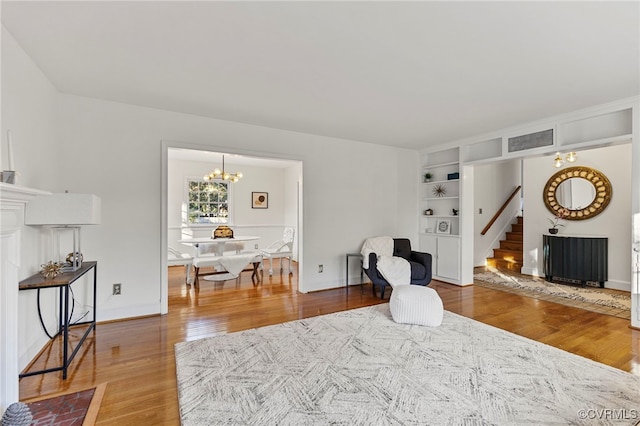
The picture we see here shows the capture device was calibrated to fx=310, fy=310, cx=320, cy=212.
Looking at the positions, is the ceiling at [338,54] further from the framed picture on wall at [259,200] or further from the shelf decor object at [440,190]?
the framed picture on wall at [259,200]

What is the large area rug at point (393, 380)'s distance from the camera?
1794 millimetres

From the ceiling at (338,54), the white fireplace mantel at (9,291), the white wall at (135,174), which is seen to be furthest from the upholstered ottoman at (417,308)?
the white fireplace mantel at (9,291)

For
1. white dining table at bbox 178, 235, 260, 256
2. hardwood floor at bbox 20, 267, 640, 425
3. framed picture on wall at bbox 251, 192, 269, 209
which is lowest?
hardwood floor at bbox 20, 267, 640, 425

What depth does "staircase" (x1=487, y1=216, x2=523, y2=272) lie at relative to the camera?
652cm

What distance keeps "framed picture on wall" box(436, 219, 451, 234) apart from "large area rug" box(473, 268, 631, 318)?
993 millimetres

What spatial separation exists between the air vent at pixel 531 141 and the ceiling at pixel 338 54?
12.7 inches

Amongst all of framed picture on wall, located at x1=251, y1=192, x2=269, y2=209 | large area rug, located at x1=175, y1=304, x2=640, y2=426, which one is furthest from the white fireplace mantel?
framed picture on wall, located at x1=251, y1=192, x2=269, y2=209

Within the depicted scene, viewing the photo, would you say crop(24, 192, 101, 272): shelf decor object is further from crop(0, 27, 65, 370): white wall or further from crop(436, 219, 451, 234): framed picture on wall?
crop(436, 219, 451, 234): framed picture on wall

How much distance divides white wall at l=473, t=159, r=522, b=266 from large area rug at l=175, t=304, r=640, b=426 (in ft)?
14.2

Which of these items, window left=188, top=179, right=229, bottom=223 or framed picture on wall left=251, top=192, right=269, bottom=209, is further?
framed picture on wall left=251, top=192, right=269, bottom=209

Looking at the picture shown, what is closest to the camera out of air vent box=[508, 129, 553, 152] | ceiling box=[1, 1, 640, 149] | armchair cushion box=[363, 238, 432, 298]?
ceiling box=[1, 1, 640, 149]

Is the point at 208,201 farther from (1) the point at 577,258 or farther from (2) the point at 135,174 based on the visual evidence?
(1) the point at 577,258

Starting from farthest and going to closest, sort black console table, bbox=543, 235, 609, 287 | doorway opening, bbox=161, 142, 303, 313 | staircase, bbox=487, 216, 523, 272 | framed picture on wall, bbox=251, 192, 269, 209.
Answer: framed picture on wall, bbox=251, 192, 269, 209 → doorway opening, bbox=161, 142, 303, 313 → staircase, bbox=487, 216, 523, 272 → black console table, bbox=543, 235, 609, 287

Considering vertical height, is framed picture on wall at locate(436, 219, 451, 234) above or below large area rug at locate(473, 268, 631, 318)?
above
